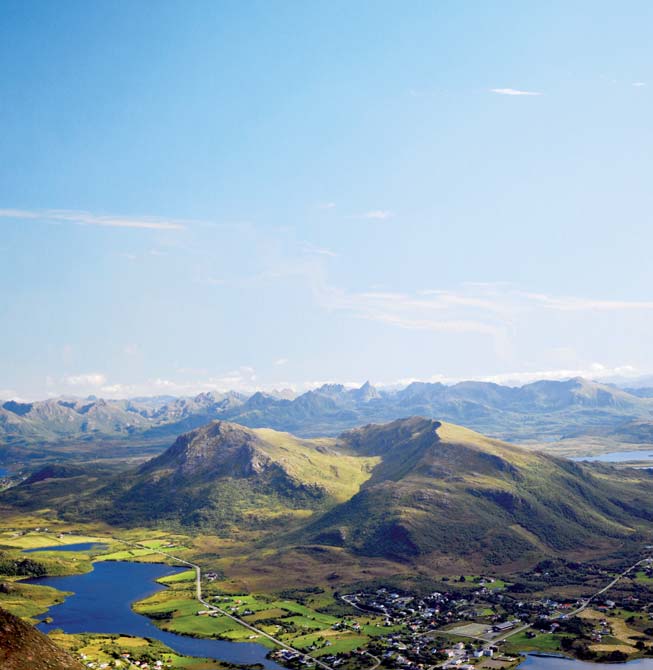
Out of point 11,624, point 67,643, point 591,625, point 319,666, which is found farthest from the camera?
point 591,625

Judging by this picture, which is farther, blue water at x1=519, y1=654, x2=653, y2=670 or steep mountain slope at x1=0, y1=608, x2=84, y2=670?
blue water at x1=519, y1=654, x2=653, y2=670

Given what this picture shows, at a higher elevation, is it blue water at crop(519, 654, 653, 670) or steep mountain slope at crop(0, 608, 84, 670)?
steep mountain slope at crop(0, 608, 84, 670)

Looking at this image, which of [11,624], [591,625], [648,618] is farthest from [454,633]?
[11,624]

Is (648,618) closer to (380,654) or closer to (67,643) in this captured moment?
(380,654)

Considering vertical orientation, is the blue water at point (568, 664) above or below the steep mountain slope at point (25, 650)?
below

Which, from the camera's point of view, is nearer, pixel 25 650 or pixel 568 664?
pixel 25 650
